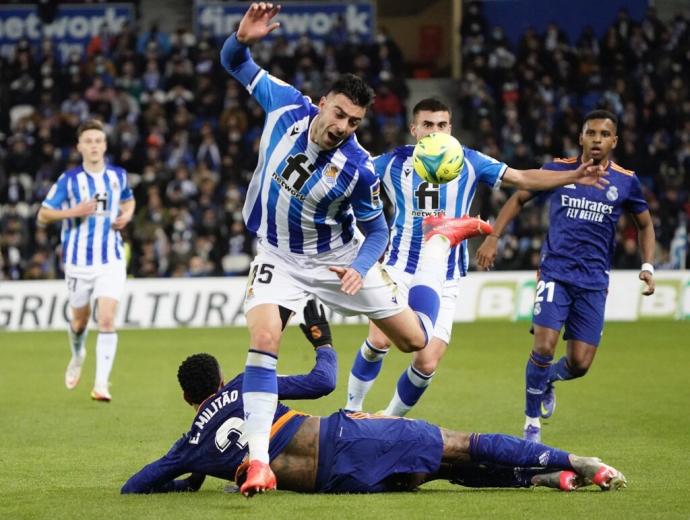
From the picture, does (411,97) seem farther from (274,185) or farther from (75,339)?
(274,185)

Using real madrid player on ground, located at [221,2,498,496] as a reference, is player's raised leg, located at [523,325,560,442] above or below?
below

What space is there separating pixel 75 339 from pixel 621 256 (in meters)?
13.0

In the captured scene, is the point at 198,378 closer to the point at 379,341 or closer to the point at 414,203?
the point at 379,341

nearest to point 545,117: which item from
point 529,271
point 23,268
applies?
point 529,271

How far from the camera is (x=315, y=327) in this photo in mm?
7395

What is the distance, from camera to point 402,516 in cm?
603

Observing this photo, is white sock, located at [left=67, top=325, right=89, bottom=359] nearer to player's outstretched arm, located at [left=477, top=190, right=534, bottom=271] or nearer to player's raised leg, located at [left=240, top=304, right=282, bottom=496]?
player's outstretched arm, located at [left=477, top=190, right=534, bottom=271]

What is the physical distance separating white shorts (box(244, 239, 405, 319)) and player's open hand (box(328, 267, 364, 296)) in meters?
0.28

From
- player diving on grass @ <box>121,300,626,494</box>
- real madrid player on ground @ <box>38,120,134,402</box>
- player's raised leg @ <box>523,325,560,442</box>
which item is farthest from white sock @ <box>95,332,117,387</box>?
player diving on grass @ <box>121,300,626,494</box>

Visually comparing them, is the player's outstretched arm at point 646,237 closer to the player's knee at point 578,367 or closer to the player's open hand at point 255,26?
the player's knee at point 578,367

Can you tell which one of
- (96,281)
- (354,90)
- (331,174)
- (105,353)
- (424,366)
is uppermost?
(354,90)

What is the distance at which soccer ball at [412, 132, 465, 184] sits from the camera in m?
7.84

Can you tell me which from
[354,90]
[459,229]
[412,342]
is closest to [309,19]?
[459,229]

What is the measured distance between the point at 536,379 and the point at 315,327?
7.29 feet
